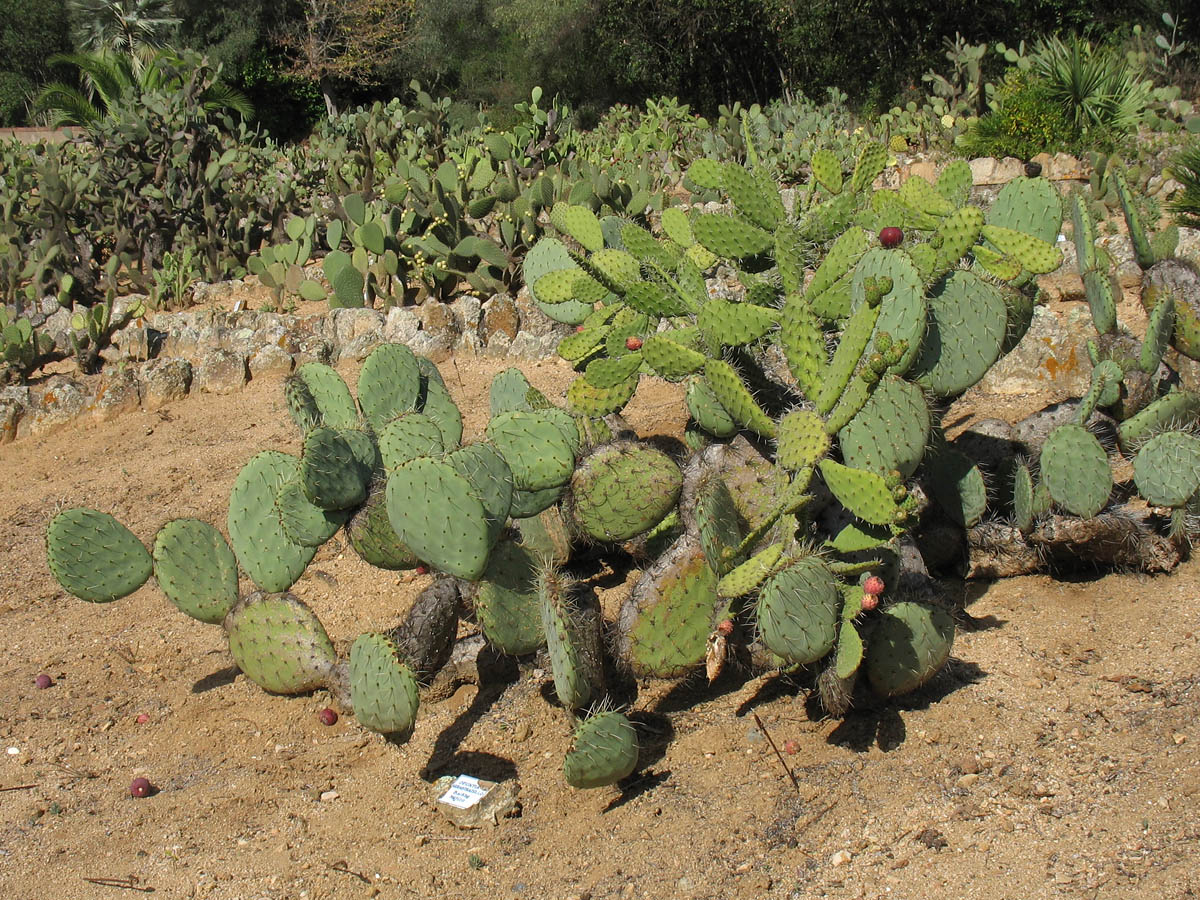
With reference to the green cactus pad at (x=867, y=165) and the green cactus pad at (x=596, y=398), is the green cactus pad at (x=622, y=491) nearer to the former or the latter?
the green cactus pad at (x=596, y=398)

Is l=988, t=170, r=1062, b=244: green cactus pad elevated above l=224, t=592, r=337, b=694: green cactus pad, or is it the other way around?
l=988, t=170, r=1062, b=244: green cactus pad

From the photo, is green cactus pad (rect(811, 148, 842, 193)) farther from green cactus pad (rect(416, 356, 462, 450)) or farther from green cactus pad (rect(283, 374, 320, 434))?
green cactus pad (rect(283, 374, 320, 434))

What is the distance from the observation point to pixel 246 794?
2.96 m

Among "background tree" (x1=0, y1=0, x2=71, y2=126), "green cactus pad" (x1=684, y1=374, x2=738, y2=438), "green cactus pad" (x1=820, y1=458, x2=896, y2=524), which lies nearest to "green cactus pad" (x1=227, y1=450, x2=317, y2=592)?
"green cactus pad" (x1=684, y1=374, x2=738, y2=438)

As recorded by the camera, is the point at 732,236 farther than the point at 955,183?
No

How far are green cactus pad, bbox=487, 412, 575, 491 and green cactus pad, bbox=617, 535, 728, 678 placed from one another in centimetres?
37

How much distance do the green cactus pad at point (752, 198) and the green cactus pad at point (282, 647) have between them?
1.72m

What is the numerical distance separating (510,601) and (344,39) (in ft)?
84.5

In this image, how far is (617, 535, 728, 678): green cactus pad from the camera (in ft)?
9.54

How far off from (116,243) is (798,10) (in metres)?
13.8

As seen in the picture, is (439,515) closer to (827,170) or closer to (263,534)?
(263,534)

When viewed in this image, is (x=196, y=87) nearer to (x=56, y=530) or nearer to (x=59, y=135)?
(x=56, y=530)

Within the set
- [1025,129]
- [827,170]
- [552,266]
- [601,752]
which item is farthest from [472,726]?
[1025,129]

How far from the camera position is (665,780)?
111 inches
